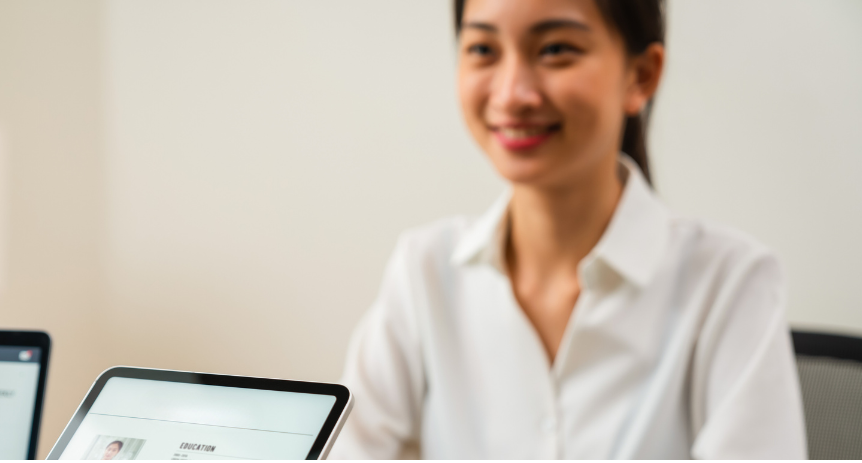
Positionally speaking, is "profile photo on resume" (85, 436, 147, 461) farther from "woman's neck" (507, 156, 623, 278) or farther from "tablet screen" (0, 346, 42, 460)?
"woman's neck" (507, 156, 623, 278)

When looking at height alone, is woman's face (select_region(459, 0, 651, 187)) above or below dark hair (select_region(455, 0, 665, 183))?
below

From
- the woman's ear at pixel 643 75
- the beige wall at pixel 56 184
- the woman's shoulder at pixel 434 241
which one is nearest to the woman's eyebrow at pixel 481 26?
the woman's ear at pixel 643 75

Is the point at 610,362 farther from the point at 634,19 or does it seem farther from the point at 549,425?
the point at 634,19

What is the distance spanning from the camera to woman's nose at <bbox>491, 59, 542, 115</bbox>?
0.65 meters

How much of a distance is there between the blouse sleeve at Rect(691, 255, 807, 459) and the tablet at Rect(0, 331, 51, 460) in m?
0.57

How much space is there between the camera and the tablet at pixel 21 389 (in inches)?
14.9

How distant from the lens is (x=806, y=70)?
4.23ft

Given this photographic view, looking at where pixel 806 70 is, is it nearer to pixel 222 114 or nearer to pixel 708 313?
pixel 708 313

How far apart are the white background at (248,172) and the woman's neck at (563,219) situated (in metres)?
0.68

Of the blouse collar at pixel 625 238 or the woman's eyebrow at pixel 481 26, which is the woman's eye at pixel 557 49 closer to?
the woman's eyebrow at pixel 481 26

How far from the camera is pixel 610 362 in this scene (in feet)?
2.43

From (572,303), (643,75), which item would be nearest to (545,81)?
(643,75)

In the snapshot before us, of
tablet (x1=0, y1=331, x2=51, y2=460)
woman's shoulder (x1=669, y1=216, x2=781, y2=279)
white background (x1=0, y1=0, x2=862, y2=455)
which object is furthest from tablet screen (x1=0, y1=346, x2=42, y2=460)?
white background (x1=0, y1=0, x2=862, y2=455)

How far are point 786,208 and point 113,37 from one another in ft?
4.99
